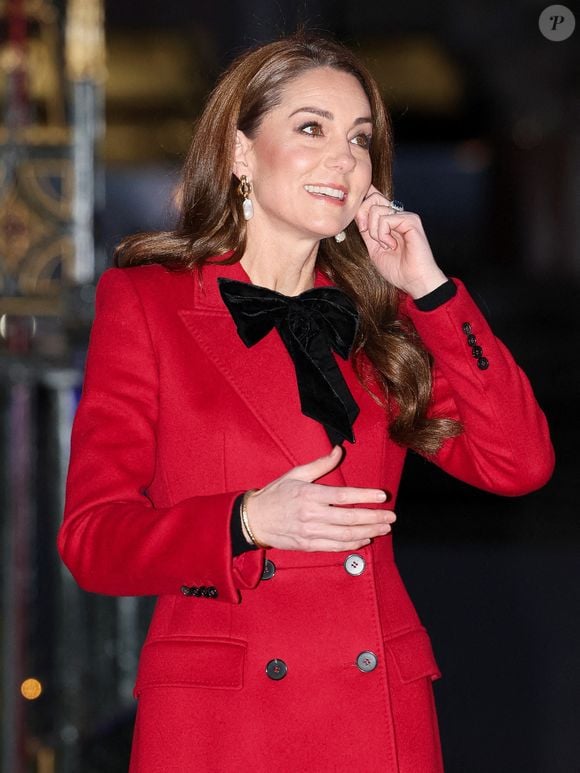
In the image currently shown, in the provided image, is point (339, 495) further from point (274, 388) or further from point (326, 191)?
point (326, 191)

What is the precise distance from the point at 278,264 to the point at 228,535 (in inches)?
20.4

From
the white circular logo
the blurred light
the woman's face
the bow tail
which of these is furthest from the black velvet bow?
the white circular logo

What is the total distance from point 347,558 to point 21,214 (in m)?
3.91

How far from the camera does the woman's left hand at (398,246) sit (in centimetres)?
191

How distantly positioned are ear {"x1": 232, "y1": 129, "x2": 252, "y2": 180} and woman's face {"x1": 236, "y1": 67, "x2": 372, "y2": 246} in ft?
0.12

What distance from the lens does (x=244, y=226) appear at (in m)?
1.98

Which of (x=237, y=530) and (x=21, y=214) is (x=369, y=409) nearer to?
(x=237, y=530)

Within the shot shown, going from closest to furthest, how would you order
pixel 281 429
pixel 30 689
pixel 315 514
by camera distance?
pixel 315 514, pixel 281 429, pixel 30 689

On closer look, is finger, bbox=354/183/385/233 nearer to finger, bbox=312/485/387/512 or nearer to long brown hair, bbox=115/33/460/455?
long brown hair, bbox=115/33/460/455

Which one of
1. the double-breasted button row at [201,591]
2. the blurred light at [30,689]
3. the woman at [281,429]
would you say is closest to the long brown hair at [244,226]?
the woman at [281,429]

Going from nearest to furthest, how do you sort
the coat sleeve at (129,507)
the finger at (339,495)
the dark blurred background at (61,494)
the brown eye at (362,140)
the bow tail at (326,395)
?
the finger at (339,495) < the coat sleeve at (129,507) < the bow tail at (326,395) < the brown eye at (362,140) < the dark blurred background at (61,494)

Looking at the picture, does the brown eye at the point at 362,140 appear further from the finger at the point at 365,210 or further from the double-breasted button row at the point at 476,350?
the double-breasted button row at the point at 476,350

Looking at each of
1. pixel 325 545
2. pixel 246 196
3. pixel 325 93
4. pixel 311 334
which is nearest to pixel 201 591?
pixel 325 545

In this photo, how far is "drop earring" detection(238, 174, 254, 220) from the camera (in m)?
1.97
